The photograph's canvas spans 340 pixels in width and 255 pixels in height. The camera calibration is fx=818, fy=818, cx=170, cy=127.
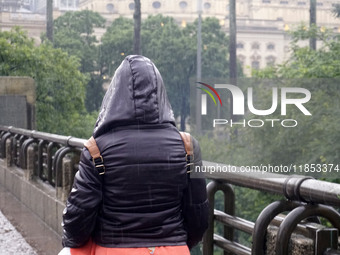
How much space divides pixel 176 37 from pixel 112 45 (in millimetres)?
5399

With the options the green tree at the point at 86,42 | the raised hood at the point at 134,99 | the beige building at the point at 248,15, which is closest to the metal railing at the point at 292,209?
the raised hood at the point at 134,99

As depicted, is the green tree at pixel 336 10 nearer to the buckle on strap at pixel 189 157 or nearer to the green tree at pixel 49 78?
the green tree at pixel 49 78

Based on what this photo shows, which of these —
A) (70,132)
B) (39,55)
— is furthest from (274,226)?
(70,132)

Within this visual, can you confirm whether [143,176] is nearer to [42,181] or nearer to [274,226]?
[274,226]

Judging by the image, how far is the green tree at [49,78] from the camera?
39.4 metres

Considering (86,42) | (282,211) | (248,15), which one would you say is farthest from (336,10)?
(248,15)

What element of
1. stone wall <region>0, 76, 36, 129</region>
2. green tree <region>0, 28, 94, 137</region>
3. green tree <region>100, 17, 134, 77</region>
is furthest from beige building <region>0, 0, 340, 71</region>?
stone wall <region>0, 76, 36, 129</region>

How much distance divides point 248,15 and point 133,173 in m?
117

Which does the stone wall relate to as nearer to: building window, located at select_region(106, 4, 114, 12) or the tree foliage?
the tree foliage

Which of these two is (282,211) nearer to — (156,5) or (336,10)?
(336,10)

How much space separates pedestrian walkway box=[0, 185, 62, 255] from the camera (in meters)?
7.56

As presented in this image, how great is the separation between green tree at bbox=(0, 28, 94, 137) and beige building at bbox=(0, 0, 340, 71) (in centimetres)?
5112

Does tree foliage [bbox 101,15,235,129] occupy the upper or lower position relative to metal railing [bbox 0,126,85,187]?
upper

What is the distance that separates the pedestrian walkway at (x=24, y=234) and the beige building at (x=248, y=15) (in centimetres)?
8398
